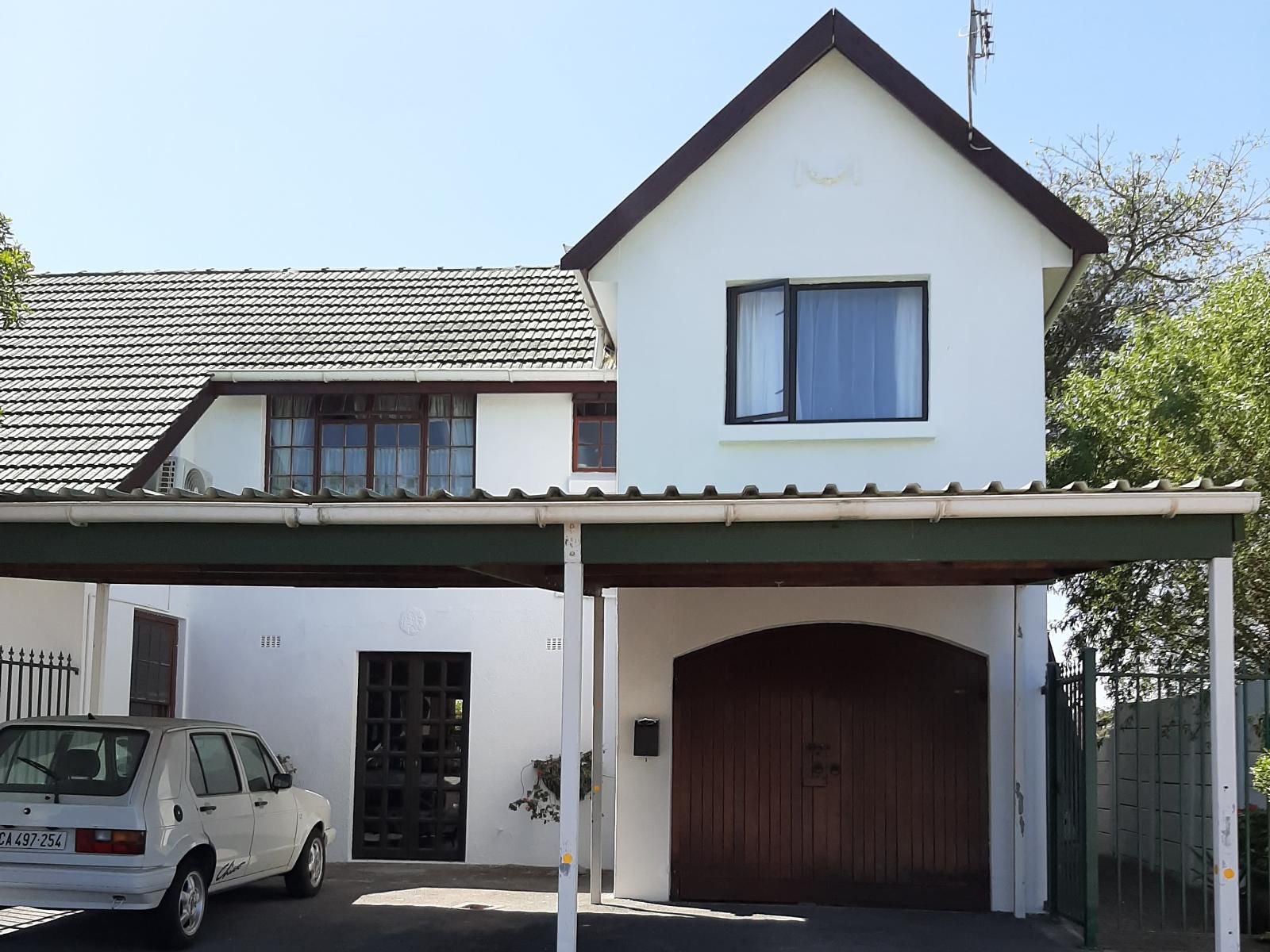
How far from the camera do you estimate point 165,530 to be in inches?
367

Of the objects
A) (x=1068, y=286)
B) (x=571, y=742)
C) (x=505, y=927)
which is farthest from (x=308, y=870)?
(x=1068, y=286)

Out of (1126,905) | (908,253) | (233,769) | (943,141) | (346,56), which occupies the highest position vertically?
(346,56)

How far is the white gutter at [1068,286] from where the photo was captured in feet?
40.0

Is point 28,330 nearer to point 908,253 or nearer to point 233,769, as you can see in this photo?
point 233,769

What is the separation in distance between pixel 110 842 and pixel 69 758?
833mm

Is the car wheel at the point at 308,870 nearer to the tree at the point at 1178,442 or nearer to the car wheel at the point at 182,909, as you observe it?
the car wheel at the point at 182,909

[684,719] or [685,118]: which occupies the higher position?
[685,118]

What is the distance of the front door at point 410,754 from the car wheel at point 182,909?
229 inches

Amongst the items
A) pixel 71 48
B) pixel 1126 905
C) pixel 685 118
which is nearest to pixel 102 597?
pixel 71 48

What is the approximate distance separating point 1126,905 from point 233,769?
25.4ft

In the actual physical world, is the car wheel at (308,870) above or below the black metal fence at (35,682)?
below

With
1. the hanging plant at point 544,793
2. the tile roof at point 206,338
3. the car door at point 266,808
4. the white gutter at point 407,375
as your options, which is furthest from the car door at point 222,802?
the white gutter at point 407,375

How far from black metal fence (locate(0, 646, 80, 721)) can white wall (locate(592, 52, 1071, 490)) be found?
18.4 feet

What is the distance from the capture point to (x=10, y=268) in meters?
8.95
